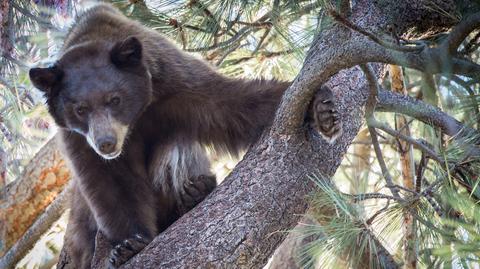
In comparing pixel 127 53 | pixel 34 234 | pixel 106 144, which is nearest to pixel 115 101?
pixel 127 53

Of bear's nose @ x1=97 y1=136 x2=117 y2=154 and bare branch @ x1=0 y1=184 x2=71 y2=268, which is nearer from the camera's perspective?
bear's nose @ x1=97 y1=136 x2=117 y2=154

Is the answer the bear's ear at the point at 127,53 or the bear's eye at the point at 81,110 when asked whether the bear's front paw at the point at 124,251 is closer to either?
the bear's eye at the point at 81,110

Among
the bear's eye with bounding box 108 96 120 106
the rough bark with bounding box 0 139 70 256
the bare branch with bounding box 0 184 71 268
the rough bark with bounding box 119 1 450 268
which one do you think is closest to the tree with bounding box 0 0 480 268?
the rough bark with bounding box 119 1 450 268

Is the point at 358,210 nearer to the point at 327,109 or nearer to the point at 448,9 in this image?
the point at 327,109

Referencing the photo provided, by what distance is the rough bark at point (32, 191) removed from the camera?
22.0 feet

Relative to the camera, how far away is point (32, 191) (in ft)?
22.2

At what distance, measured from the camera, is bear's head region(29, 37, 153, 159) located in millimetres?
4406

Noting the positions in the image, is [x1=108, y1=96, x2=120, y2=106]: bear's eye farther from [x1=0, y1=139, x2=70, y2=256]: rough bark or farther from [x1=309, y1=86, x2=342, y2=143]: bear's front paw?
[x1=0, y1=139, x2=70, y2=256]: rough bark

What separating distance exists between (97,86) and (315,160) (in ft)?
5.42

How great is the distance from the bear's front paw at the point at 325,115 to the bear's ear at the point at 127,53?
53.4 inches

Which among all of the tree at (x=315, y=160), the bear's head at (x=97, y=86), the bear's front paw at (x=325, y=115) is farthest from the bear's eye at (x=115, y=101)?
the bear's front paw at (x=325, y=115)

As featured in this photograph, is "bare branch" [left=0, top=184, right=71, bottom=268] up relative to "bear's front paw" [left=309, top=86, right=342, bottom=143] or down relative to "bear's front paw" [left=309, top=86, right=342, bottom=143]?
down

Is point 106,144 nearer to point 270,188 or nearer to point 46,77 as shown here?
point 46,77

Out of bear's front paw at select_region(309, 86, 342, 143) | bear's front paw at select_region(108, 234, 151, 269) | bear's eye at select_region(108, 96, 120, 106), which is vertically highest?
bear's front paw at select_region(309, 86, 342, 143)
